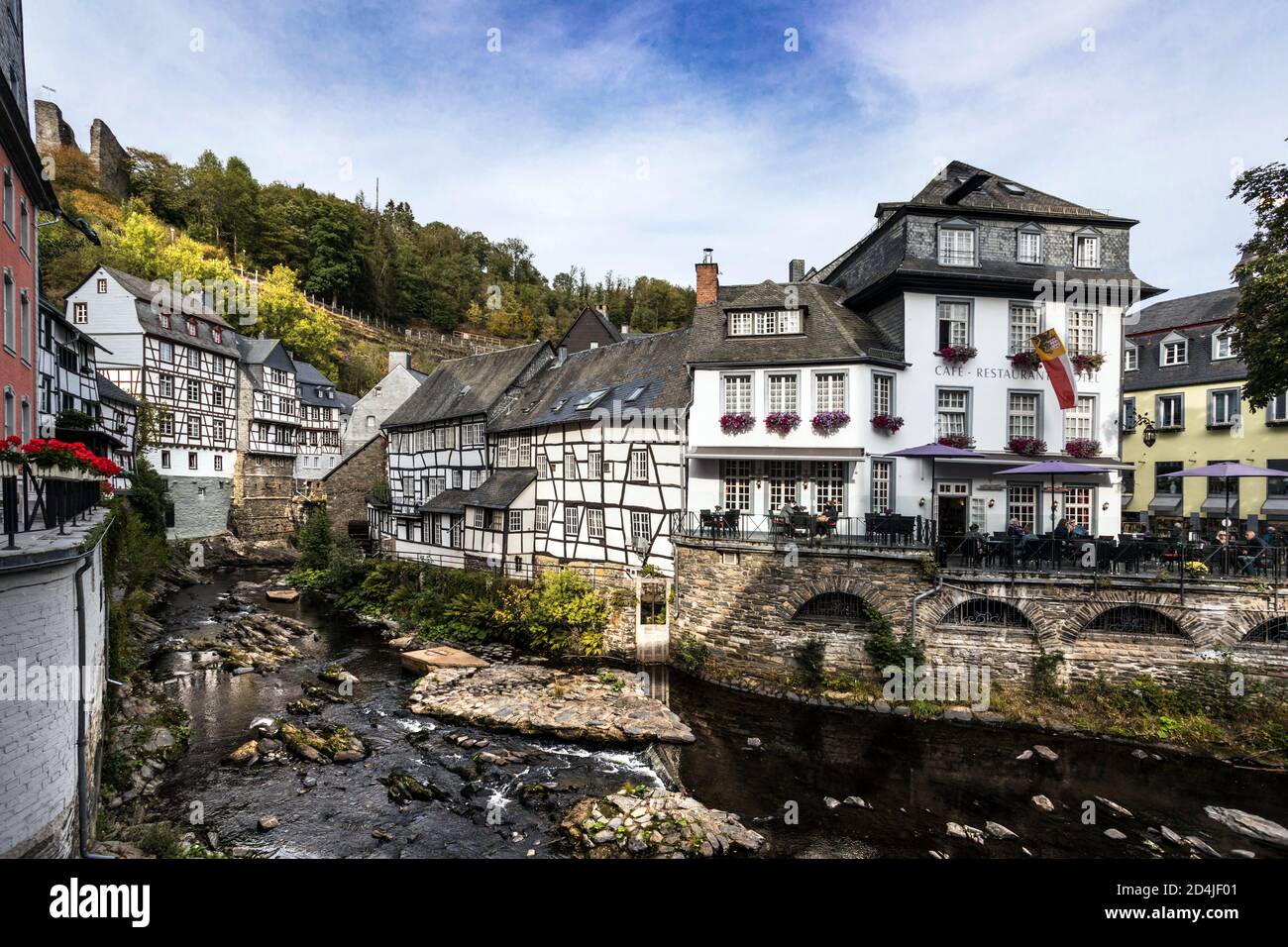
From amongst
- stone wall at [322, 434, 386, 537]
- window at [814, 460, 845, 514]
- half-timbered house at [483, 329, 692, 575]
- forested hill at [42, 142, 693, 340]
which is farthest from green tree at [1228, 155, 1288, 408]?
forested hill at [42, 142, 693, 340]

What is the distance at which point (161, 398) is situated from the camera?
35.0m

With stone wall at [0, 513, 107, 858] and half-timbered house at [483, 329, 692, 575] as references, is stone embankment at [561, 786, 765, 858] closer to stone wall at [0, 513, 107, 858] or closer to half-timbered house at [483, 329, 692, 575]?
stone wall at [0, 513, 107, 858]

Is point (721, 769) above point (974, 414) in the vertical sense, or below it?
below

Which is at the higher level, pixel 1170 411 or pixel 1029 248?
pixel 1029 248

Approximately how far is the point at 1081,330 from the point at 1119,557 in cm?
795

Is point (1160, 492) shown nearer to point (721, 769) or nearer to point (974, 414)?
point (974, 414)

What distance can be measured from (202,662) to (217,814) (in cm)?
1005

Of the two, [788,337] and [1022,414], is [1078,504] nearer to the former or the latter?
[1022,414]

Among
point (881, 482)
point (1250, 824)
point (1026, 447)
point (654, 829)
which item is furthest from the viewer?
point (881, 482)

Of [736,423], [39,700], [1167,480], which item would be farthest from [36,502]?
[1167,480]

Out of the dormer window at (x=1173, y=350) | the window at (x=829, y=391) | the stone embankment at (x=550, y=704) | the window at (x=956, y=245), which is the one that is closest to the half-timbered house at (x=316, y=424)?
the stone embankment at (x=550, y=704)

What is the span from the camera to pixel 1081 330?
19.9 metres

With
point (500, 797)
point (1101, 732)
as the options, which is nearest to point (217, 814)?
point (500, 797)

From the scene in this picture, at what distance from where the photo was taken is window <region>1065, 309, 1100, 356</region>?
1994 centimetres
